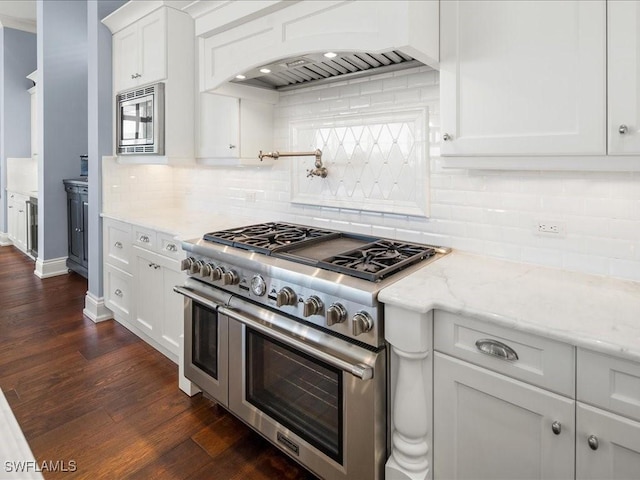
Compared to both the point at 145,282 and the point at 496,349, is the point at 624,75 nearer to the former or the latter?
the point at 496,349

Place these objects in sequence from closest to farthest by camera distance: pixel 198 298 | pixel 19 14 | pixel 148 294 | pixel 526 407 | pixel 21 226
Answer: pixel 526 407 < pixel 198 298 < pixel 148 294 < pixel 19 14 < pixel 21 226

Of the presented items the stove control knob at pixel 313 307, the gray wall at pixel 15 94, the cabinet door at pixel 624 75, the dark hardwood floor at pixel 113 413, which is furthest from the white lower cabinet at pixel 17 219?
the cabinet door at pixel 624 75

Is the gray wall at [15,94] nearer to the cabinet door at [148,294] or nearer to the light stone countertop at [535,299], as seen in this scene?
the cabinet door at [148,294]

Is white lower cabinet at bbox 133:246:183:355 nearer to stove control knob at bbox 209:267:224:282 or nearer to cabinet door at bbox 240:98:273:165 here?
stove control knob at bbox 209:267:224:282

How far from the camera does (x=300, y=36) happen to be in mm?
1938

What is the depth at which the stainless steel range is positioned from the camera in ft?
5.11

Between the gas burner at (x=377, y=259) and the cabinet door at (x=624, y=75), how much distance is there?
832 mm

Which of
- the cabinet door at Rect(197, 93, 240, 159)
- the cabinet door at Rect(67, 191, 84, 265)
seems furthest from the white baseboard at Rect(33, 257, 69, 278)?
the cabinet door at Rect(197, 93, 240, 159)

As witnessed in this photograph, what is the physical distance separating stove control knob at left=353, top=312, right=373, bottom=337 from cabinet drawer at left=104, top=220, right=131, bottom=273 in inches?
92.6

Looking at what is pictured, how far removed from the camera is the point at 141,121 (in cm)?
321

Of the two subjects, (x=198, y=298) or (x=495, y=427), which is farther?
(x=198, y=298)

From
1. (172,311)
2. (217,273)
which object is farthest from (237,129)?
(172,311)

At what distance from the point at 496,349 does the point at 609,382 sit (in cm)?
30

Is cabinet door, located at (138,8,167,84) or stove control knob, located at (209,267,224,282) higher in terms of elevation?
cabinet door, located at (138,8,167,84)
